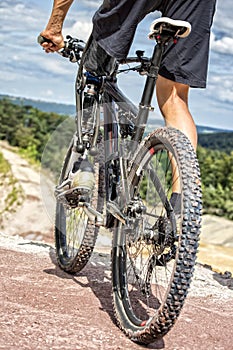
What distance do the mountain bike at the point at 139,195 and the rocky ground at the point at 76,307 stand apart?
14cm

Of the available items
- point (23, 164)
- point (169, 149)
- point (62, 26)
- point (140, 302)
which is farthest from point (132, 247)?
point (23, 164)

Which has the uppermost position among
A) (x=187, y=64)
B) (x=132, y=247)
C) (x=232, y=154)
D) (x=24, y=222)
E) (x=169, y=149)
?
(x=187, y=64)

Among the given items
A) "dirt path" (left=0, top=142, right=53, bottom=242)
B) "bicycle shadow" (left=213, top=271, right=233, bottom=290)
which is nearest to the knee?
"bicycle shadow" (left=213, top=271, right=233, bottom=290)

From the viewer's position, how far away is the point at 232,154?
16125mm

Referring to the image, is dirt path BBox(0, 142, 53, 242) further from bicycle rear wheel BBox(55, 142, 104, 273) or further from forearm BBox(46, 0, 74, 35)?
forearm BBox(46, 0, 74, 35)

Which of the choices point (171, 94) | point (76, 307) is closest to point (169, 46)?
point (171, 94)

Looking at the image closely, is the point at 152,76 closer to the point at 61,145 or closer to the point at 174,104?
the point at 174,104

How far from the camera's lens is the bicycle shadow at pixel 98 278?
3.63 metres

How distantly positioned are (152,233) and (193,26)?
1.16m

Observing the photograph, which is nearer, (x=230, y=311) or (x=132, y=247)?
(x=132, y=247)

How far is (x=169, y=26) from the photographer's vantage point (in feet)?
9.90

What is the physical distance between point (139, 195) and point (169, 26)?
33.2 inches

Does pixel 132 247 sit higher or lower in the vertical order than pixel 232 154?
higher

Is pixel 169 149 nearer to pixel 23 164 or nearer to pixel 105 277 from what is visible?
pixel 105 277
